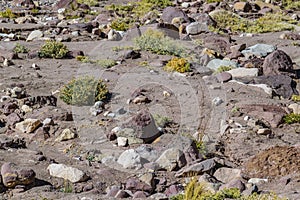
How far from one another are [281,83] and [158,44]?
384 centimetres

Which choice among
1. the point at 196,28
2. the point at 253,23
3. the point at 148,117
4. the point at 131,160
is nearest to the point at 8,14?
the point at 196,28

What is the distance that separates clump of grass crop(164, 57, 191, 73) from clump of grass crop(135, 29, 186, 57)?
1.07m

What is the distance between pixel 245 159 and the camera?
8875mm

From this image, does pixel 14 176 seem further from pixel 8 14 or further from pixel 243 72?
pixel 8 14

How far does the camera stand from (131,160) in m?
8.49

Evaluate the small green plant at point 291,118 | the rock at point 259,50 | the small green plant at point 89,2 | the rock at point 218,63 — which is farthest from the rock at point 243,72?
the small green plant at point 89,2

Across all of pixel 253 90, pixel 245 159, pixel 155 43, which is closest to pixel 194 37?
pixel 155 43

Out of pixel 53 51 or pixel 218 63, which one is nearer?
pixel 218 63

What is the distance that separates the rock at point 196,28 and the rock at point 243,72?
13.0ft

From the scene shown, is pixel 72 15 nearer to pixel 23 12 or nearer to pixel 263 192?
pixel 23 12

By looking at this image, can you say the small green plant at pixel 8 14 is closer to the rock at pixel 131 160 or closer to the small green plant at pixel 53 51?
the small green plant at pixel 53 51

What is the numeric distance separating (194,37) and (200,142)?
7.72 meters

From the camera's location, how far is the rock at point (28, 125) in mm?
9719

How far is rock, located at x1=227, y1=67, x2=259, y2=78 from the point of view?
12.9 meters
